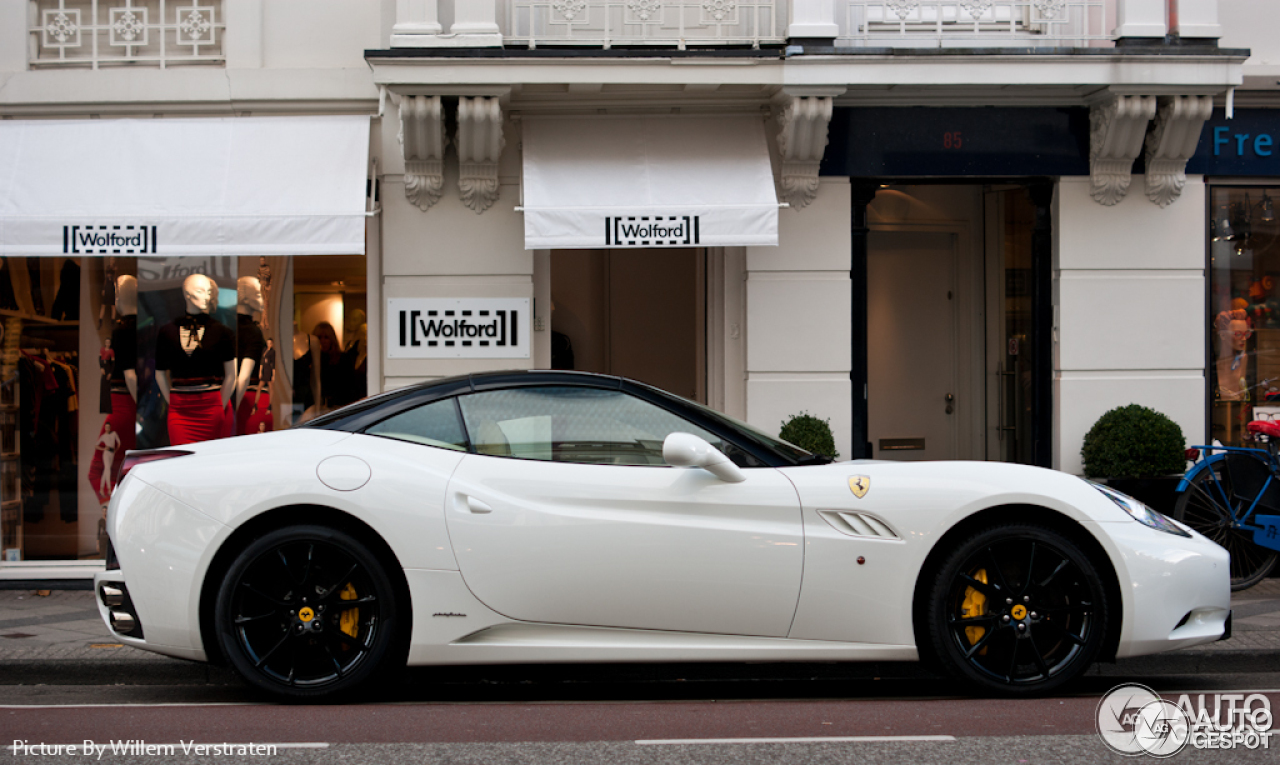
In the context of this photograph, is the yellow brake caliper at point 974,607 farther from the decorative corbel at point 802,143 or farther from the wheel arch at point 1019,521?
the decorative corbel at point 802,143

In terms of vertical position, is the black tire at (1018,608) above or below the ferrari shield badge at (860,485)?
below

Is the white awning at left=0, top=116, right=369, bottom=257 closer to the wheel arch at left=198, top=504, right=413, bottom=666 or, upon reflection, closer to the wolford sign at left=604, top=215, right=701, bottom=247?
the wolford sign at left=604, top=215, right=701, bottom=247

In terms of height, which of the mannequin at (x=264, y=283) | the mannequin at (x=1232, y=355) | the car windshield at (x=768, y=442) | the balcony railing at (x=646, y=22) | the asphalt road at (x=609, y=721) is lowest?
the asphalt road at (x=609, y=721)

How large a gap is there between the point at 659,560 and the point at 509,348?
4.52 m

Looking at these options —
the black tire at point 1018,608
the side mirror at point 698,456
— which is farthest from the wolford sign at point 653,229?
the black tire at point 1018,608

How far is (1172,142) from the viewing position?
28.0ft

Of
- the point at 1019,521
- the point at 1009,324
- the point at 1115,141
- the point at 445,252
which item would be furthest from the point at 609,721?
the point at 1009,324

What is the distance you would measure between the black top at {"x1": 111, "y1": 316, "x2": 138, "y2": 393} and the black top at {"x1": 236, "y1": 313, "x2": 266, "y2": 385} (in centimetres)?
80

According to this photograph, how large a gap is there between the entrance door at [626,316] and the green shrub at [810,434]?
8.68ft

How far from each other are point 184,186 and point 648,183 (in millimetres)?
3487

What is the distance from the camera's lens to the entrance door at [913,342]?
35.9ft

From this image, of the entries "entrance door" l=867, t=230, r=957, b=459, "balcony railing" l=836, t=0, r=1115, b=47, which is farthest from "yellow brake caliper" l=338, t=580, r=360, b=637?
"entrance door" l=867, t=230, r=957, b=459

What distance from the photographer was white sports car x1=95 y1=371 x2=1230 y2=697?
4398mm

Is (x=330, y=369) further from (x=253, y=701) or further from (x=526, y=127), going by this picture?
(x=253, y=701)
